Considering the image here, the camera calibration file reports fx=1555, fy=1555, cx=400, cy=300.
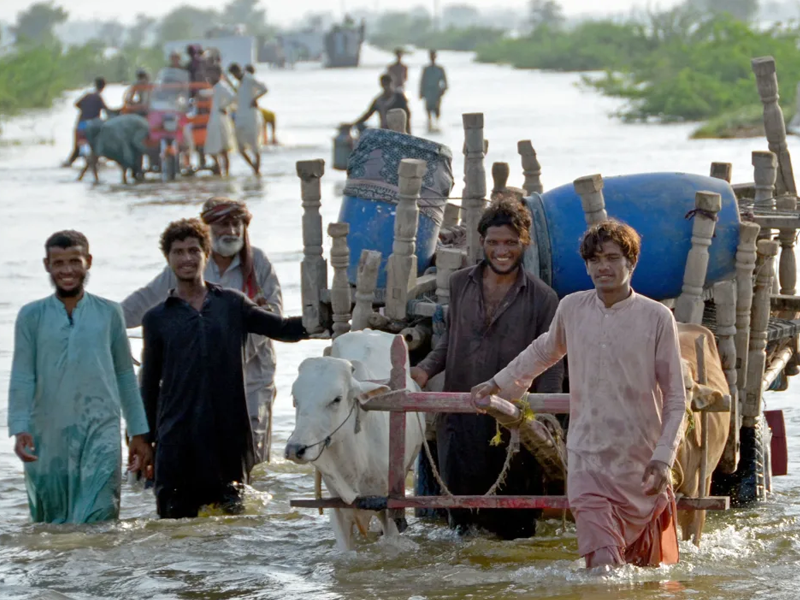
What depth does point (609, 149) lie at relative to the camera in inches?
979

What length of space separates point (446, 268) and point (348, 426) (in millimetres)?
1051

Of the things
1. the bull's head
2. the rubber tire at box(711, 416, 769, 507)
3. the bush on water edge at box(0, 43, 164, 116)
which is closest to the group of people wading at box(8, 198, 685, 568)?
the bull's head

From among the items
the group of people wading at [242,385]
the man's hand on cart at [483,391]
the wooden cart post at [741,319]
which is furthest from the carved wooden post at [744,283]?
the man's hand on cart at [483,391]

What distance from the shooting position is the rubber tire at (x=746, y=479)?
722cm

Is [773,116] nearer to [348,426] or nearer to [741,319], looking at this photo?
[741,319]

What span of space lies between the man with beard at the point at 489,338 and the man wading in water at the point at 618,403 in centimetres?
77

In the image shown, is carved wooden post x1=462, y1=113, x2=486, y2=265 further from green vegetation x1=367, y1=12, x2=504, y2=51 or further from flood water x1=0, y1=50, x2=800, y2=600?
green vegetation x1=367, y1=12, x2=504, y2=51

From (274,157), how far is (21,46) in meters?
24.6

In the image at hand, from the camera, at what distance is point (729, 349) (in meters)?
6.61

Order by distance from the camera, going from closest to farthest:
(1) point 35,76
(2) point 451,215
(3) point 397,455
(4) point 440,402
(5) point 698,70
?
1. (4) point 440,402
2. (3) point 397,455
3. (2) point 451,215
4. (5) point 698,70
5. (1) point 35,76

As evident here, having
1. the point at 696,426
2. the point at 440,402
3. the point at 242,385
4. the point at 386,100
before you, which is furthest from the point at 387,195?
the point at 386,100

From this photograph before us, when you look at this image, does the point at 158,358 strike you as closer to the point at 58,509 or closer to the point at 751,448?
the point at 58,509

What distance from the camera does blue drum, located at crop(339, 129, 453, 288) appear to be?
735 cm

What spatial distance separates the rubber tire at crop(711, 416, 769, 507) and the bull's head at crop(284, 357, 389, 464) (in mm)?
2172
